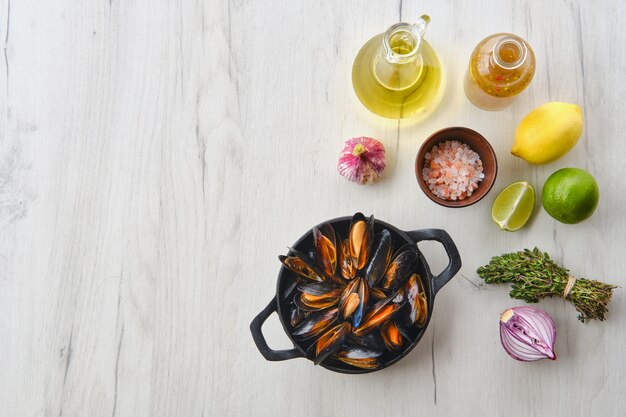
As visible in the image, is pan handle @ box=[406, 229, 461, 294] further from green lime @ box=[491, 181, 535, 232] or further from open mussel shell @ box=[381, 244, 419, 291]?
green lime @ box=[491, 181, 535, 232]

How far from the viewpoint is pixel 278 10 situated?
1.19m

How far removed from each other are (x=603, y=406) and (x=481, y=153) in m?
0.59

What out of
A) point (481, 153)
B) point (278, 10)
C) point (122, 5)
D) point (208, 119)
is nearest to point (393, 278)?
point (481, 153)

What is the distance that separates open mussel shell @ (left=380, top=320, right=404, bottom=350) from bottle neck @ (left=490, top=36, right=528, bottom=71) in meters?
0.53

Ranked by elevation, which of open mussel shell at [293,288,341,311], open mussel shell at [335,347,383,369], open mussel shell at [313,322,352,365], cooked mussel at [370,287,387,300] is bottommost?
open mussel shell at [335,347,383,369]

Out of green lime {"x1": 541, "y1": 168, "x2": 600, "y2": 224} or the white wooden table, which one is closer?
green lime {"x1": 541, "y1": 168, "x2": 600, "y2": 224}

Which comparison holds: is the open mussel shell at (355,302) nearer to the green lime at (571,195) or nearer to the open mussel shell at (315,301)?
the open mussel shell at (315,301)

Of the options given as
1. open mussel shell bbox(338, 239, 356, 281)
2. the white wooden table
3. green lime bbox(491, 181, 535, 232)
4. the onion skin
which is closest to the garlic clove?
the white wooden table

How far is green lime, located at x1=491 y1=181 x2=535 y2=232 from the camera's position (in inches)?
43.5

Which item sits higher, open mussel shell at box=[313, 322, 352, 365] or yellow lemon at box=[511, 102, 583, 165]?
yellow lemon at box=[511, 102, 583, 165]

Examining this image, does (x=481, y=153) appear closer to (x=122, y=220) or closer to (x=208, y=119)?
(x=208, y=119)

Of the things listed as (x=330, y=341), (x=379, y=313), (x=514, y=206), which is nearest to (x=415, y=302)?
(x=379, y=313)

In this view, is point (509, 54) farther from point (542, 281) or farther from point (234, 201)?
point (234, 201)

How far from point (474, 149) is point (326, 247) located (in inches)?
14.6
